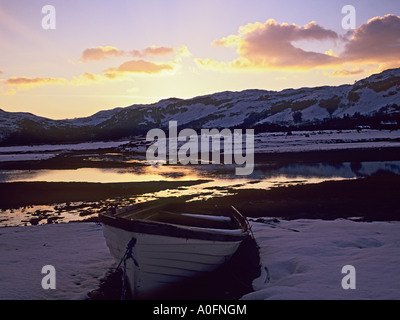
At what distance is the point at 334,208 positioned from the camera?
19672 mm

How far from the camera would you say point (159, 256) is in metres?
9.38

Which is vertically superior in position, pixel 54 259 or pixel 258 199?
pixel 258 199

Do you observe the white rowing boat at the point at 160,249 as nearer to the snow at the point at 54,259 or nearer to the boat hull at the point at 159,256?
the boat hull at the point at 159,256

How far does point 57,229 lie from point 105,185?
47.7 feet

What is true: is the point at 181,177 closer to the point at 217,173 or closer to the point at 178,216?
the point at 217,173

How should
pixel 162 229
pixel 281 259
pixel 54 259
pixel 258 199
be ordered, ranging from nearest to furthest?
pixel 162 229 < pixel 281 259 < pixel 54 259 < pixel 258 199

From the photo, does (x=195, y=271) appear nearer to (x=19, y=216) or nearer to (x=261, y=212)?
(x=261, y=212)

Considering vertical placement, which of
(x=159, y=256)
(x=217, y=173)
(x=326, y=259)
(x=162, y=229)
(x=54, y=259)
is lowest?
(x=54, y=259)

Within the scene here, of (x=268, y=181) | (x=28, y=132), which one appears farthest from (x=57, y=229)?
(x=28, y=132)

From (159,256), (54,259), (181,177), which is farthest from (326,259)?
(181,177)

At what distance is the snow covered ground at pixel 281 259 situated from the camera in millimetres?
8898

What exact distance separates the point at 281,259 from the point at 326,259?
53.9 inches

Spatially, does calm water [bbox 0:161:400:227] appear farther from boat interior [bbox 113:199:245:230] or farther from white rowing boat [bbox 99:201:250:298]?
white rowing boat [bbox 99:201:250:298]
